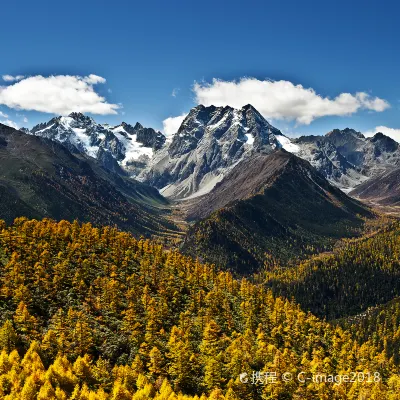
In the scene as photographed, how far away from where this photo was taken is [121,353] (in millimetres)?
111562

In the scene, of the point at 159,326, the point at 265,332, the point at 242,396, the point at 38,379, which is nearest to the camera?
the point at 38,379

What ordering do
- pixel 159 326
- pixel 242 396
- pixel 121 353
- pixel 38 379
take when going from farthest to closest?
pixel 159 326 → pixel 121 353 → pixel 242 396 → pixel 38 379

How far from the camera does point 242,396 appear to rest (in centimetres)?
10156

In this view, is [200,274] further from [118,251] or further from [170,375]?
[170,375]

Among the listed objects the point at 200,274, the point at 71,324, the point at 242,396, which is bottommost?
the point at 242,396

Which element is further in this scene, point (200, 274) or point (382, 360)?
point (200, 274)

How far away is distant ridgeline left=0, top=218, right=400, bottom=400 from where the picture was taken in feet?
307

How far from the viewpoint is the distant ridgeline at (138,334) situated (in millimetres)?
93500

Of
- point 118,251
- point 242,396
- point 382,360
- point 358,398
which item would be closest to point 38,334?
point 242,396

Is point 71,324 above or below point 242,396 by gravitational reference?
above

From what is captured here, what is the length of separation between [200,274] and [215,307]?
35.2 metres

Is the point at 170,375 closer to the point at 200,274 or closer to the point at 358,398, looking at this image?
the point at 358,398

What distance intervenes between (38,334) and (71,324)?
960cm

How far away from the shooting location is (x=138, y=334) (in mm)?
115375
